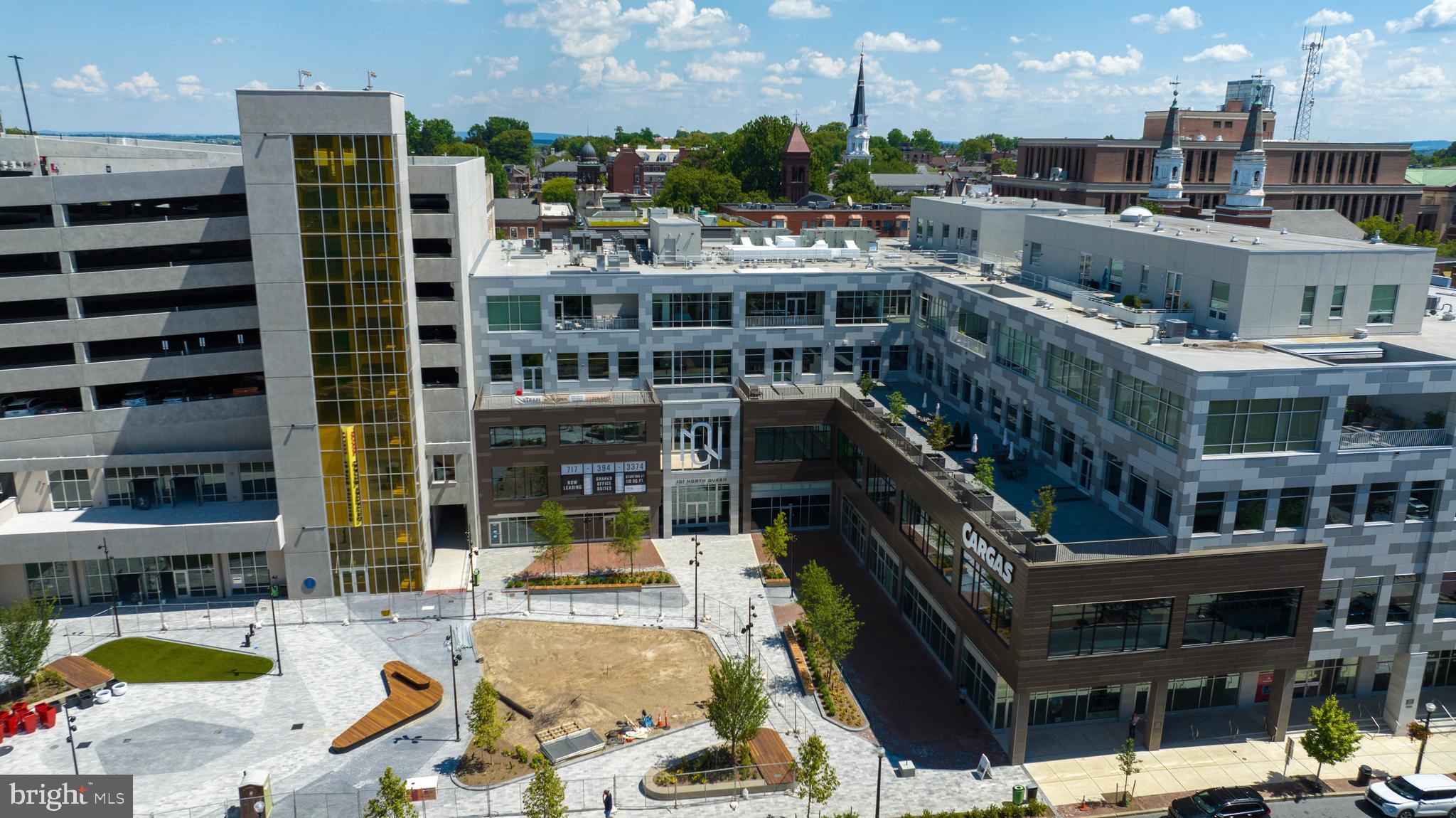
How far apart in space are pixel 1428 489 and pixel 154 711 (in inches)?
2519

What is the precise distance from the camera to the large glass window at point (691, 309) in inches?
2753

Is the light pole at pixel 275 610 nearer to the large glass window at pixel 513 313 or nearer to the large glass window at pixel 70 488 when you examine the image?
the large glass window at pixel 70 488

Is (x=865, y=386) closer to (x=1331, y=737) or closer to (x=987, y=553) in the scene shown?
(x=987, y=553)

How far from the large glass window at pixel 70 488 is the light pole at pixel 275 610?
13804mm

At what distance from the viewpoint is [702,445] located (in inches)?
2746

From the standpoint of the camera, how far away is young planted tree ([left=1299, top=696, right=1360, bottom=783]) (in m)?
41.8

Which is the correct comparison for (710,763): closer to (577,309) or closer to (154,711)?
(154,711)

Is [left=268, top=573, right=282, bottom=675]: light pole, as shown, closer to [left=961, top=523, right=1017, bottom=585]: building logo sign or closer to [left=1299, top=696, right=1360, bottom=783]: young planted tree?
[left=961, top=523, right=1017, bottom=585]: building logo sign

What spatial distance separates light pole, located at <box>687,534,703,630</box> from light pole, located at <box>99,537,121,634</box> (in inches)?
1347

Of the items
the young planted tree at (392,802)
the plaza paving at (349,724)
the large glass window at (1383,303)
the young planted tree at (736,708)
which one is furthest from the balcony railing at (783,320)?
the young planted tree at (392,802)

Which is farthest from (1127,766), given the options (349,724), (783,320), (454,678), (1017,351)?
(783,320)

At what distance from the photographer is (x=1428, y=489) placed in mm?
45469

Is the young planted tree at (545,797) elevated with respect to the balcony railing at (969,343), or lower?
lower

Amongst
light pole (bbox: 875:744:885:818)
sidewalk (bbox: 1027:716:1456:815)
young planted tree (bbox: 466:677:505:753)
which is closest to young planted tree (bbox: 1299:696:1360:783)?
sidewalk (bbox: 1027:716:1456:815)
